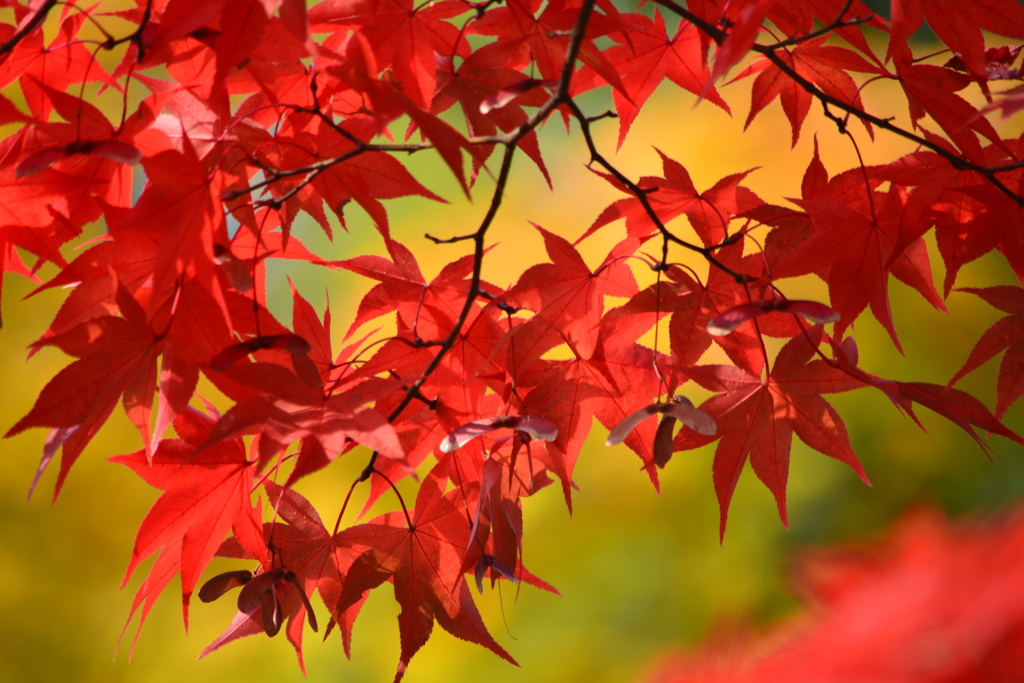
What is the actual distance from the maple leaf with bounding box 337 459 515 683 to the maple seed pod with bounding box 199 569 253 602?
0.08 m

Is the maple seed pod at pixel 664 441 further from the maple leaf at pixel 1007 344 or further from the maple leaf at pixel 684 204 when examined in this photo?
the maple leaf at pixel 1007 344

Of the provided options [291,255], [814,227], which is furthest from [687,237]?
[291,255]

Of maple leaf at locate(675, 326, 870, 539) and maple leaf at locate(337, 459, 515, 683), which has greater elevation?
maple leaf at locate(675, 326, 870, 539)

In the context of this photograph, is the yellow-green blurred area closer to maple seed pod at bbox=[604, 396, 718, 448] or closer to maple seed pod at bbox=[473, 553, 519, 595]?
→ maple seed pod at bbox=[473, 553, 519, 595]

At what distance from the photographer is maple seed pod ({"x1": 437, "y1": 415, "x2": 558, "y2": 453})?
0.47m

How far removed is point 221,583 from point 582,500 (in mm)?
1088

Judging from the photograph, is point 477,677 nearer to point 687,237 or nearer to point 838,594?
point 687,237

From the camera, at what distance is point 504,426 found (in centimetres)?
49

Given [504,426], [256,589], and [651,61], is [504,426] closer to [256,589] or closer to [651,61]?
[256,589]

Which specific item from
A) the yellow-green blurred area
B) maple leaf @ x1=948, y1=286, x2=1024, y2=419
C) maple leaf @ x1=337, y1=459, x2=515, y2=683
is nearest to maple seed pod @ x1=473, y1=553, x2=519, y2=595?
maple leaf @ x1=337, y1=459, x2=515, y2=683

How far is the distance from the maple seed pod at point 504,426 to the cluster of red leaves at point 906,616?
6.0 inches

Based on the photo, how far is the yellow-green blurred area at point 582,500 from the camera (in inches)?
56.6

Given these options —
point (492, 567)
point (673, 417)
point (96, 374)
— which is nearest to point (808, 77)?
point (673, 417)

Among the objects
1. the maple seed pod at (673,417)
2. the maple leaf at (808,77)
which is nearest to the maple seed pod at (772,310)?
the maple seed pod at (673,417)
